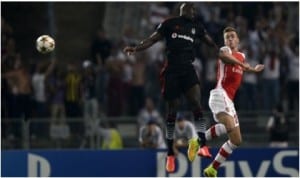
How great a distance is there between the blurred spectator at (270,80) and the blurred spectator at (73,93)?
4404mm

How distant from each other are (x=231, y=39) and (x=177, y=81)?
122 centimetres

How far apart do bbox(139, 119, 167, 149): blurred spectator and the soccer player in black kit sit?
5.25 meters

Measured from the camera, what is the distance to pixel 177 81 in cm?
2395

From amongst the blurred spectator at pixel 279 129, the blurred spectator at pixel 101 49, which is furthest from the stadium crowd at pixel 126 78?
the blurred spectator at pixel 279 129

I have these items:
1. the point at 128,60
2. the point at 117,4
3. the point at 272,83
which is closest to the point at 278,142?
the point at 272,83

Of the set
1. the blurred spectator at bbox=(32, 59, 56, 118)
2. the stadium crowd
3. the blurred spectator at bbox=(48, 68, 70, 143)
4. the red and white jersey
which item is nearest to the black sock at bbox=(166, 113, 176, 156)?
the red and white jersey

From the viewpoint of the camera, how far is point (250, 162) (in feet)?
91.1

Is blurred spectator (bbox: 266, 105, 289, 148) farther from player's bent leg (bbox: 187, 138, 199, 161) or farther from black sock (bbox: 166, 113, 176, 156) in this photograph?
player's bent leg (bbox: 187, 138, 199, 161)

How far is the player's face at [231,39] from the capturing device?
927 inches

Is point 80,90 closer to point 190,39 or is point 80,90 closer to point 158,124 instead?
point 158,124

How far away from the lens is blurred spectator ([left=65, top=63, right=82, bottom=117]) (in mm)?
32188

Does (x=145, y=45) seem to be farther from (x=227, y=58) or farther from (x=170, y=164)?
(x=170, y=164)

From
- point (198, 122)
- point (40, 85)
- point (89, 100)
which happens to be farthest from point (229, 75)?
point (40, 85)

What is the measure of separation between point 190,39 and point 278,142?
7836mm
